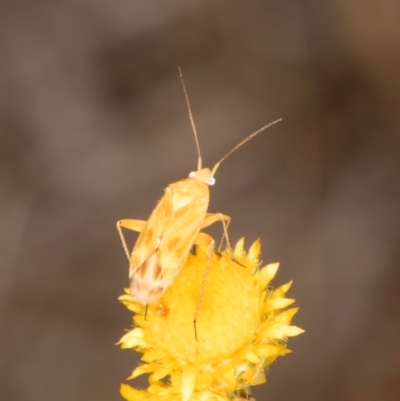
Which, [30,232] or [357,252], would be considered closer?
[357,252]

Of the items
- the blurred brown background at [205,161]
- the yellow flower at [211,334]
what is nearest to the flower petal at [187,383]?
the yellow flower at [211,334]

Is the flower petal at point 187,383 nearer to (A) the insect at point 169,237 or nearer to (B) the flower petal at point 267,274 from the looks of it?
(A) the insect at point 169,237

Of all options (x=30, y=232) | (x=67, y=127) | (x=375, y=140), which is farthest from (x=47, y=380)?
(x=375, y=140)

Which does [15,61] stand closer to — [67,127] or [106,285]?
[67,127]

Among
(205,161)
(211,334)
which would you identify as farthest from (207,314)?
(205,161)

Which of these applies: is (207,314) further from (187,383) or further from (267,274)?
(267,274)

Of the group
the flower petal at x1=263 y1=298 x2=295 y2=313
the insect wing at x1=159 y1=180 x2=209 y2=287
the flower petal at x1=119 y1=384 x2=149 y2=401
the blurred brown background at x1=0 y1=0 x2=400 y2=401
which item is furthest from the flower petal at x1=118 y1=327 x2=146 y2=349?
the blurred brown background at x1=0 y1=0 x2=400 y2=401

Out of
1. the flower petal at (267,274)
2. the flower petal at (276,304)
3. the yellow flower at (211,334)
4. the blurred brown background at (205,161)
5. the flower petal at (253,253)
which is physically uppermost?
the blurred brown background at (205,161)
